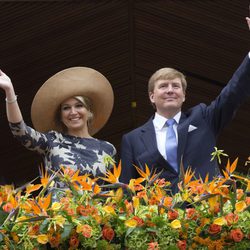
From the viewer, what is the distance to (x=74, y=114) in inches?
197

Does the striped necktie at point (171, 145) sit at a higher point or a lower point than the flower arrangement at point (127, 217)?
higher

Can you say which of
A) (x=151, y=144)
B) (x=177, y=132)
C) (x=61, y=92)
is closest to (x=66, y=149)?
(x=61, y=92)

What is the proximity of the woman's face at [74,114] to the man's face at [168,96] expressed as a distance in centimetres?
41

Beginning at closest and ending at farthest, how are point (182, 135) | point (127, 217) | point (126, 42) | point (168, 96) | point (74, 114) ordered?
point (127, 217) < point (182, 135) < point (168, 96) < point (74, 114) < point (126, 42)

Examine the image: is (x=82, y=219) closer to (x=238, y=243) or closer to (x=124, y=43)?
(x=238, y=243)

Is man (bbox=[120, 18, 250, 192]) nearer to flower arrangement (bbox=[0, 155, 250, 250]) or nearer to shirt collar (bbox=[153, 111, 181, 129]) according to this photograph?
shirt collar (bbox=[153, 111, 181, 129])

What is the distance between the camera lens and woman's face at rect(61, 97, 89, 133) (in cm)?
500

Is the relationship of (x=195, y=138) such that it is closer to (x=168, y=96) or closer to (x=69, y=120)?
(x=168, y=96)

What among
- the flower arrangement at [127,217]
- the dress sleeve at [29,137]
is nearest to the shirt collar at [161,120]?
the dress sleeve at [29,137]

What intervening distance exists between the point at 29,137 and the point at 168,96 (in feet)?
2.41

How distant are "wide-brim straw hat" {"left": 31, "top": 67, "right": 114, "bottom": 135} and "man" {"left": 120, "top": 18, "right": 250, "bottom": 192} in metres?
0.41

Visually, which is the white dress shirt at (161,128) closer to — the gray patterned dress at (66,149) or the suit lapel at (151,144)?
the suit lapel at (151,144)

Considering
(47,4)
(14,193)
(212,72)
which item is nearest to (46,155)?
(14,193)

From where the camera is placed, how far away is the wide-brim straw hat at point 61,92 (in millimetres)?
5082
